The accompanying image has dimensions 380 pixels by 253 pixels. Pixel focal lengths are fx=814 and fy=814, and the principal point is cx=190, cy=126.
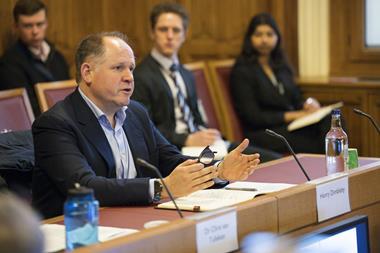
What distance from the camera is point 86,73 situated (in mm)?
3201

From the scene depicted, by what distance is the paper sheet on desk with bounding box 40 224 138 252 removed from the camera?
2152mm

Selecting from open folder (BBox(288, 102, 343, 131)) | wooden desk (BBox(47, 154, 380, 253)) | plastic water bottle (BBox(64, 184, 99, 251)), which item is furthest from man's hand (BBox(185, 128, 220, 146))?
plastic water bottle (BBox(64, 184, 99, 251))

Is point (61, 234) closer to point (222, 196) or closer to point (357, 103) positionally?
point (222, 196)

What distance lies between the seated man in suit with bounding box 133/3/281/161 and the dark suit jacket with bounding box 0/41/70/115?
571 mm

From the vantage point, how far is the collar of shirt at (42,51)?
4899mm

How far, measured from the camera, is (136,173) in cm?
323

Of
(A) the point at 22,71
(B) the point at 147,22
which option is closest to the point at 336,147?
(A) the point at 22,71

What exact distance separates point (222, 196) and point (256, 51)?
124 inches

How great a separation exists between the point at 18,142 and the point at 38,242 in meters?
2.28

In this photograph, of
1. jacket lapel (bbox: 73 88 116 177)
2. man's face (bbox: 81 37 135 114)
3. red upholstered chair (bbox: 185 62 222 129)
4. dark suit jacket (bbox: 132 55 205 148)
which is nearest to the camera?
jacket lapel (bbox: 73 88 116 177)

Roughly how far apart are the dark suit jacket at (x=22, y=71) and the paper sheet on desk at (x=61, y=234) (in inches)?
93.6

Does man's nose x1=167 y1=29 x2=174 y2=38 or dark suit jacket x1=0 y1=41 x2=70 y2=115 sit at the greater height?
man's nose x1=167 y1=29 x2=174 y2=38

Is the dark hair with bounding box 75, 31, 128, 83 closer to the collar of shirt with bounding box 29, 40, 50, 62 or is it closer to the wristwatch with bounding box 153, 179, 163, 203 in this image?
the wristwatch with bounding box 153, 179, 163, 203

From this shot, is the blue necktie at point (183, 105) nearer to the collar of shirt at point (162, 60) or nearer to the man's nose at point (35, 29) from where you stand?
the collar of shirt at point (162, 60)
